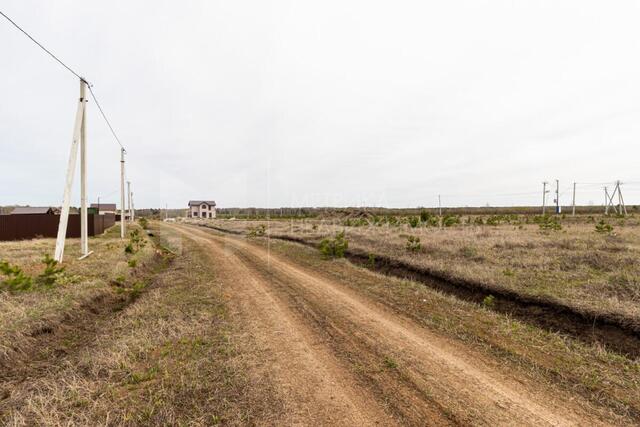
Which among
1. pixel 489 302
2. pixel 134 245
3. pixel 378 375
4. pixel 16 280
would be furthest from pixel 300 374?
pixel 134 245

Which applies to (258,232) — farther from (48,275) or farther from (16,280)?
(16,280)

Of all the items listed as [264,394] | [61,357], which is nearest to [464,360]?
[264,394]

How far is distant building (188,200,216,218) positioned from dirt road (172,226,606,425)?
334 feet

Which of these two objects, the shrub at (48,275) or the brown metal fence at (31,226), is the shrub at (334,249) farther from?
the brown metal fence at (31,226)

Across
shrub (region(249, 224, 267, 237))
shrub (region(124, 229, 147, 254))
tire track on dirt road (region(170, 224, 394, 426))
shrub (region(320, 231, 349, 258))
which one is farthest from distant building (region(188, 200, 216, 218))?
tire track on dirt road (region(170, 224, 394, 426))

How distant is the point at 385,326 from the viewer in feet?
20.8

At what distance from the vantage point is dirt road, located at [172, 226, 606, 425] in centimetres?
355

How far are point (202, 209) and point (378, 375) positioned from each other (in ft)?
348

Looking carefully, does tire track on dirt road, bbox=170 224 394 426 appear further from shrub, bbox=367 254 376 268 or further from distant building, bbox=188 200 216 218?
distant building, bbox=188 200 216 218

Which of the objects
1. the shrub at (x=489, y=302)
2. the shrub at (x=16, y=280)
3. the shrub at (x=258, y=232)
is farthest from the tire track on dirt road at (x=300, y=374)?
the shrub at (x=258, y=232)

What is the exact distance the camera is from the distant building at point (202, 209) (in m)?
102

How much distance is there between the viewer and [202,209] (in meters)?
102

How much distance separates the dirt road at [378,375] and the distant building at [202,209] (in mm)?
101843

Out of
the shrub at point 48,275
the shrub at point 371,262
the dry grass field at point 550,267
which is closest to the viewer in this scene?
the dry grass field at point 550,267
